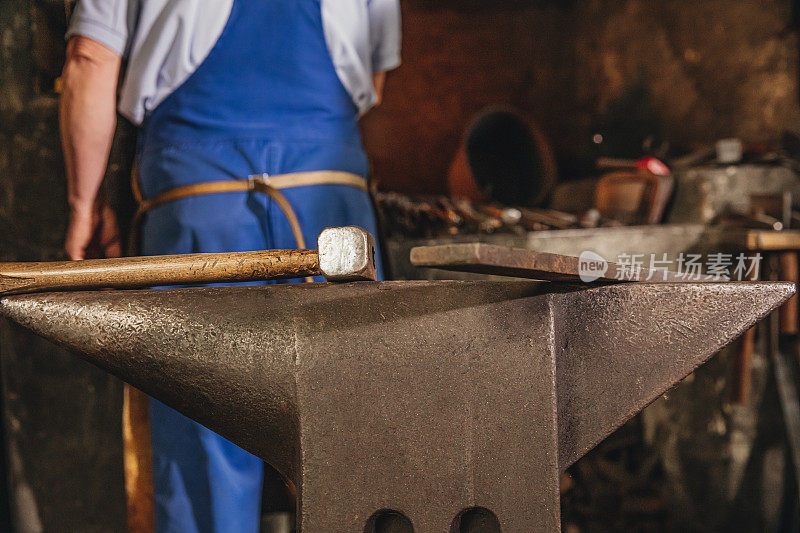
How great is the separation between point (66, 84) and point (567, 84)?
2.76m

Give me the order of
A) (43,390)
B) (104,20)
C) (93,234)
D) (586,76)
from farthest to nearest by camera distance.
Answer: (586,76), (43,390), (93,234), (104,20)

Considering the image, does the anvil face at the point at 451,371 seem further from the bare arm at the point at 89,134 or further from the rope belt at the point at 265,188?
the bare arm at the point at 89,134

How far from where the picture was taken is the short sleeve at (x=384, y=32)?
4.17 ft

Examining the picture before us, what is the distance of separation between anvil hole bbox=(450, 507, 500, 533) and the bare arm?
2.73 feet

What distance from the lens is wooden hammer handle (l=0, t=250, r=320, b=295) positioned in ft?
2.37

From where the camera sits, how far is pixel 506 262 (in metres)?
0.60

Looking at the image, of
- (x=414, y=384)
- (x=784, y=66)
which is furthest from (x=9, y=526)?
(x=784, y=66)

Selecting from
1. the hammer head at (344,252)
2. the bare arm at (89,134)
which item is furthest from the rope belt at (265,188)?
the hammer head at (344,252)

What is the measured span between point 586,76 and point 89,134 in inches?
110

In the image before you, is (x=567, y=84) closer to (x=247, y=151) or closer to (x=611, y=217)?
(x=611, y=217)

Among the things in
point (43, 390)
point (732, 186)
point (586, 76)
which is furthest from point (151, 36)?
point (586, 76)

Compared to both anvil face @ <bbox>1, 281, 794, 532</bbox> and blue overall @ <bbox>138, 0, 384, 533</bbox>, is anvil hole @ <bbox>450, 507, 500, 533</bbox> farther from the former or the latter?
blue overall @ <bbox>138, 0, 384, 533</bbox>

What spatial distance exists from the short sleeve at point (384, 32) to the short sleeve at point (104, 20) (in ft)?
1.50

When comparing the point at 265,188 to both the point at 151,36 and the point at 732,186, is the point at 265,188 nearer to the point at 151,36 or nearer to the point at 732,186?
the point at 151,36
